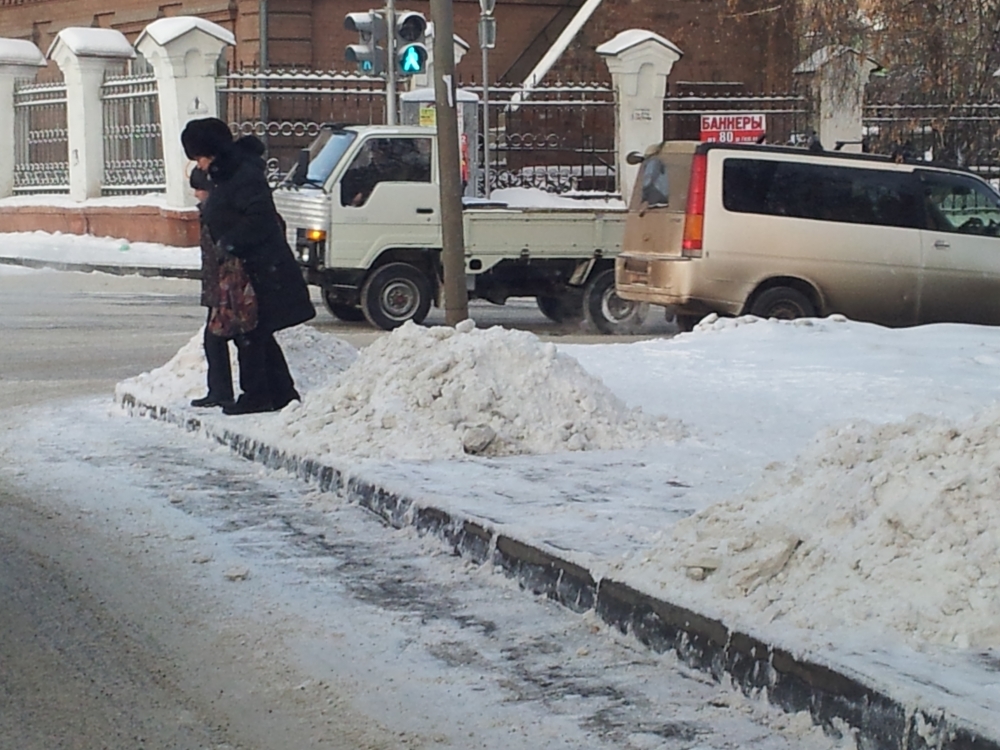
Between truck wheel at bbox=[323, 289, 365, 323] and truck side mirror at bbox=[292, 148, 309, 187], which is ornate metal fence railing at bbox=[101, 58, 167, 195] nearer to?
truck wheel at bbox=[323, 289, 365, 323]

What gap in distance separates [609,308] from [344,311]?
107 inches

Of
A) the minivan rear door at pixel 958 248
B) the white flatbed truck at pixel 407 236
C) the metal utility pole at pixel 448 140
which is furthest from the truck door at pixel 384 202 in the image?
the minivan rear door at pixel 958 248

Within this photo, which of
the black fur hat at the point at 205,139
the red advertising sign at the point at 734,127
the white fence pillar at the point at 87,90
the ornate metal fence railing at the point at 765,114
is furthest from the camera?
the white fence pillar at the point at 87,90

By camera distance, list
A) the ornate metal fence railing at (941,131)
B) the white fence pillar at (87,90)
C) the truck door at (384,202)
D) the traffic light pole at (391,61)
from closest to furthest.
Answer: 1. the truck door at (384,202)
2. the traffic light pole at (391,61)
3. the ornate metal fence railing at (941,131)
4. the white fence pillar at (87,90)

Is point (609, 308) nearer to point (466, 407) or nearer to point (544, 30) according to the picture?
point (466, 407)

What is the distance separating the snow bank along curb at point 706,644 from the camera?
4062 millimetres

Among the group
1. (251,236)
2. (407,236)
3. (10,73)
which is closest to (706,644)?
(251,236)

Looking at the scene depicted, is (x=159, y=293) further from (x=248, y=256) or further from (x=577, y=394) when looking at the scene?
(x=577, y=394)

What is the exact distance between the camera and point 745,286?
1466 cm

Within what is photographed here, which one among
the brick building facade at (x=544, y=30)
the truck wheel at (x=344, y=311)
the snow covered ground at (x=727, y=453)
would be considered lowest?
the truck wheel at (x=344, y=311)

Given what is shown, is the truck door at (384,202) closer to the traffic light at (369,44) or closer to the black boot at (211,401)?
the traffic light at (369,44)

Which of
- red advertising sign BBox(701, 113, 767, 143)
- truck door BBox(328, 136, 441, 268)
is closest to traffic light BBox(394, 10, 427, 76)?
truck door BBox(328, 136, 441, 268)

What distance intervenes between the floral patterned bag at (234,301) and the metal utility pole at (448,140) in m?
2.27

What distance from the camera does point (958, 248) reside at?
15414 millimetres
